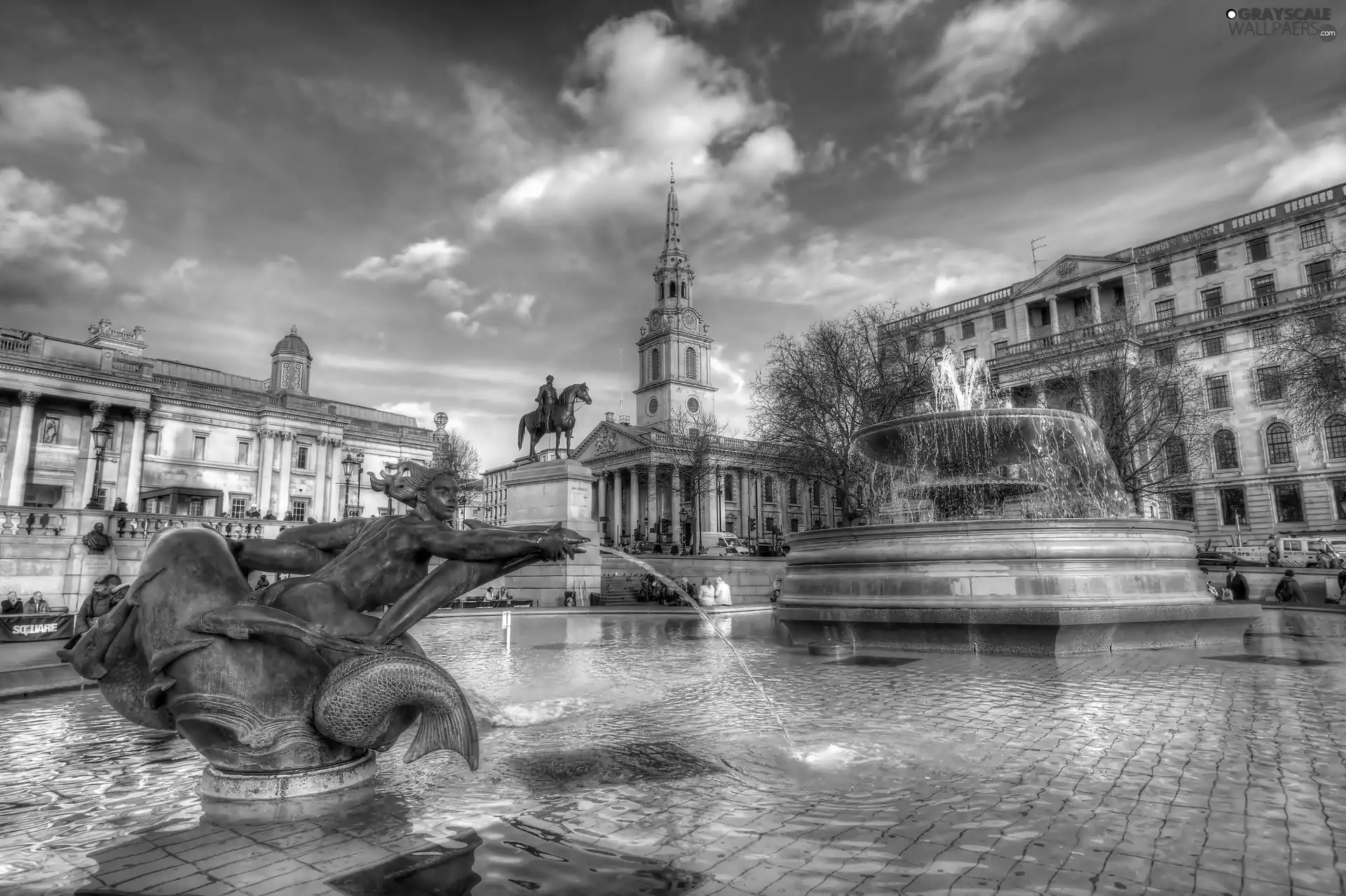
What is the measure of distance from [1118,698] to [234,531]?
29.1 meters

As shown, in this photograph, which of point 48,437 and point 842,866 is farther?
point 48,437

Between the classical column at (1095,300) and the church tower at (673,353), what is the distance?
4646 cm

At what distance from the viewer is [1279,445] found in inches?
1812

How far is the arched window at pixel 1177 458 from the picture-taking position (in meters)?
44.4

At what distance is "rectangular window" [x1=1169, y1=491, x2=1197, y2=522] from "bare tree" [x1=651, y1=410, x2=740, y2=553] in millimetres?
35288

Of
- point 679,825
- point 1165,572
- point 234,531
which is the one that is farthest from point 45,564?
point 1165,572

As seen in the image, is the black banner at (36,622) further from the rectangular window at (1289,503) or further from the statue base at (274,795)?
the rectangular window at (1289,503)

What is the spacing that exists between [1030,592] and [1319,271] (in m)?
54.1

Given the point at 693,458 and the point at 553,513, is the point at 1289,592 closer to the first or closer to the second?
the point at 553,513

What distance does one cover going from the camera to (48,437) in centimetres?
5050

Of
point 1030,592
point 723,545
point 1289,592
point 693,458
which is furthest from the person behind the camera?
point 693,458

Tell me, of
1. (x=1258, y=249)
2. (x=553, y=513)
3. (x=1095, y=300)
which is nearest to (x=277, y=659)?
(x=553, y=513)

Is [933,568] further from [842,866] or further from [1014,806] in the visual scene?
[842,866]

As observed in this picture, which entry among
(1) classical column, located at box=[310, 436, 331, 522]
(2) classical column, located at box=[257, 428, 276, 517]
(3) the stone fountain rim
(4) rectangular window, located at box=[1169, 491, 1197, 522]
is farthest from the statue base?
(1) classical column, located at box=[310, 436, 331, 522]
